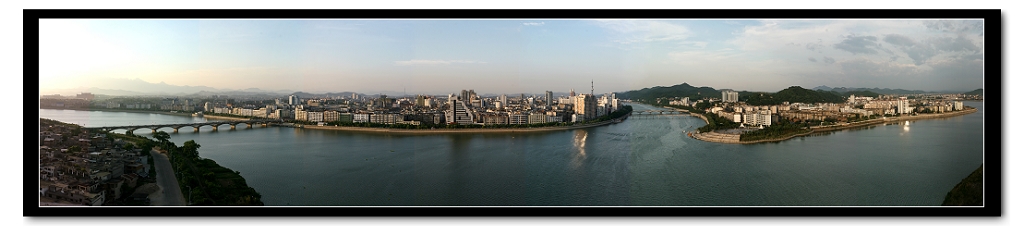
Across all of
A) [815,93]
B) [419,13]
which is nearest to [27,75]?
[419,13]

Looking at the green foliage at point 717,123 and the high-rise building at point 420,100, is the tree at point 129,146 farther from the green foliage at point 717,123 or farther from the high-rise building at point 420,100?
the green foliage at point 717,123

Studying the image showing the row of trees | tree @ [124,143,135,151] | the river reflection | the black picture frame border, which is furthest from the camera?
the river reflection

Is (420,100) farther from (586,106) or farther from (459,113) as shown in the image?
(586,106)

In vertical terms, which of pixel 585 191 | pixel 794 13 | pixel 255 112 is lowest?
pixel 585 191

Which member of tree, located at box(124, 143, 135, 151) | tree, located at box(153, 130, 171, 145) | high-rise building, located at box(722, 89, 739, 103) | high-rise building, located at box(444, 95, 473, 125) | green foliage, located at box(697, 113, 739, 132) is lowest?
tree, located at box(124, 143, 135, 151)

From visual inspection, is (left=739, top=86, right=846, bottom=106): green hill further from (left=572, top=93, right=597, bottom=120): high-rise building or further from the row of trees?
the row of trees

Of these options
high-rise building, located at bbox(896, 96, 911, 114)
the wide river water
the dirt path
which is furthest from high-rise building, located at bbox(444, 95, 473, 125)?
high-rise building, located at bbox(896, 96, 911, 114)

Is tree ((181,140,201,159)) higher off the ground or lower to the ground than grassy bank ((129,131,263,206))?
higher

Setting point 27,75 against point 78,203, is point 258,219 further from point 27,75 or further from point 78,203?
point 27,75
